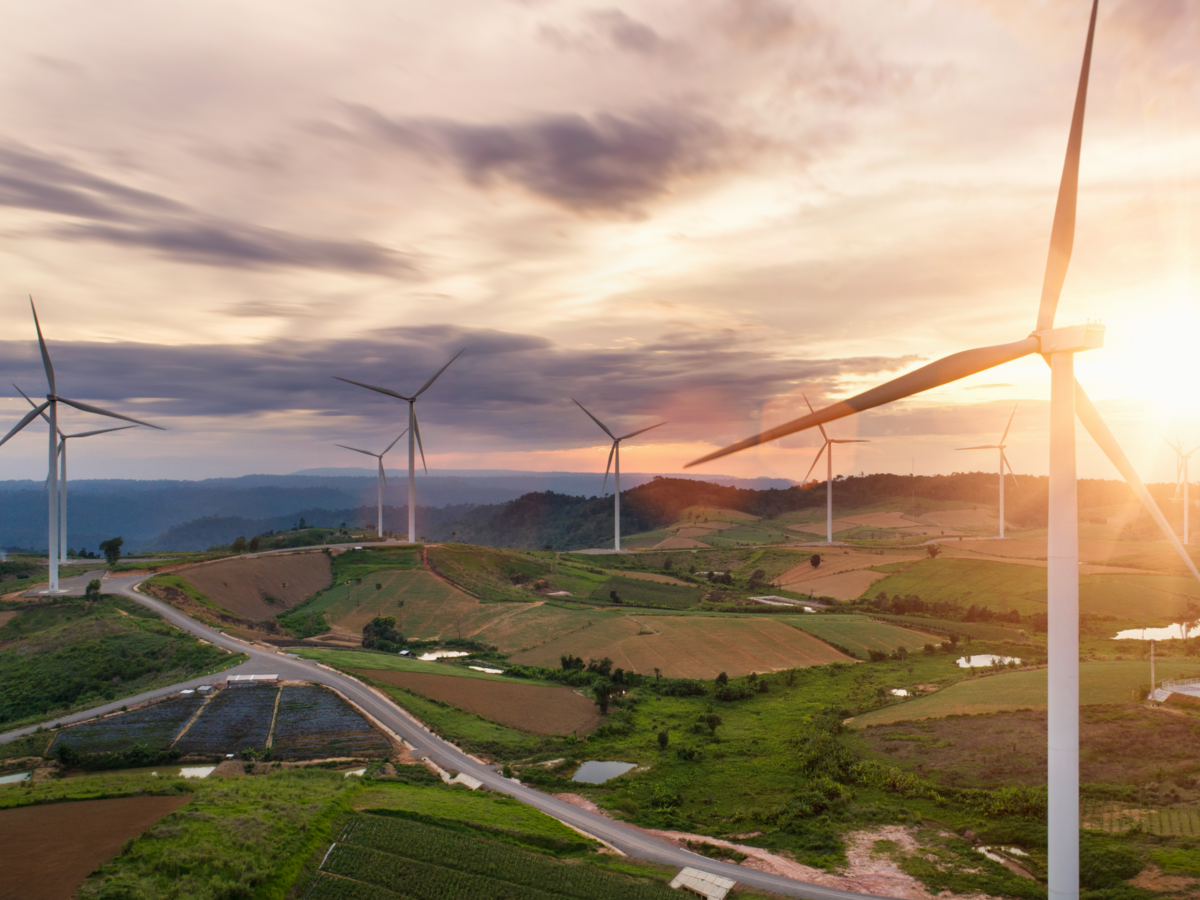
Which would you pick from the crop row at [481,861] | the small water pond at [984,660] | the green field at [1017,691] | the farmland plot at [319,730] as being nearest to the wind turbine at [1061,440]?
the crop row at [481,861]

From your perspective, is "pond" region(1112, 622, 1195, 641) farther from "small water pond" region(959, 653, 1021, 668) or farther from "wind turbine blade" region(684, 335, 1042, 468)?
"wind turbine blade" region(684, 335, 1042, 468)

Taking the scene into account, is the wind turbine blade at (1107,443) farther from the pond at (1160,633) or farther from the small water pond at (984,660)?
the pond at (1160,633)

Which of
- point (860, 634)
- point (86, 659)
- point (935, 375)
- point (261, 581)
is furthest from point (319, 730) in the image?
point (860, 634)

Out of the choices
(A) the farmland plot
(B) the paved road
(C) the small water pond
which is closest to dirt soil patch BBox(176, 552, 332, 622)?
(B) the paved road

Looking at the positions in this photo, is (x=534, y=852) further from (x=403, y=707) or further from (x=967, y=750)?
(x=967, y=750)

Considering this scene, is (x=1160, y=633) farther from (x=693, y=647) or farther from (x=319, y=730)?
(x=319, y=730)

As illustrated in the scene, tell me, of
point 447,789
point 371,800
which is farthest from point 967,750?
point 371,800
